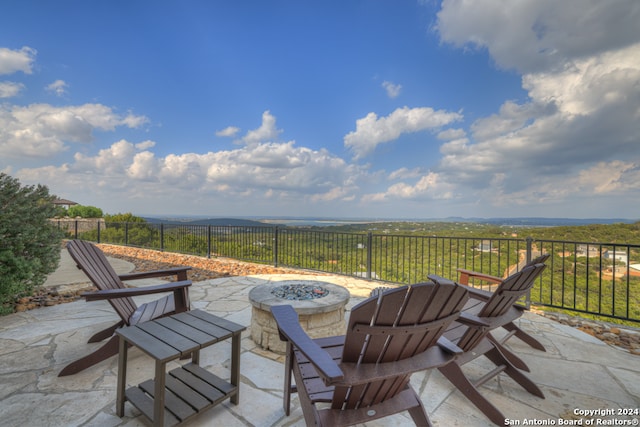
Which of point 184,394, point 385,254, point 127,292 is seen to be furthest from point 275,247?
point 184,394

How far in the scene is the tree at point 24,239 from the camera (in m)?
2.96

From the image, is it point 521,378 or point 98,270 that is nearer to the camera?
point 521,378

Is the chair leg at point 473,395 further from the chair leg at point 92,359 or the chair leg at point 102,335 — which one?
the chair leg at point 102,335

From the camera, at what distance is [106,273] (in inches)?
93.0

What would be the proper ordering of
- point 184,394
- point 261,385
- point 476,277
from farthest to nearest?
point 476,277
point 261,385
point 184,394

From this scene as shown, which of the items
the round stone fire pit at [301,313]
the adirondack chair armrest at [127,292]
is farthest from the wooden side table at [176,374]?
the round stone fire pit at [301,313]

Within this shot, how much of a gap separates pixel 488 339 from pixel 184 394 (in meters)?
2.12

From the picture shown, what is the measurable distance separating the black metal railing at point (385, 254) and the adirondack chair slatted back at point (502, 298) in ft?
7.19

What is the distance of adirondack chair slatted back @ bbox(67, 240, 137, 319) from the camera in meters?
2.04

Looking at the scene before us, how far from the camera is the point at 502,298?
1.71 m

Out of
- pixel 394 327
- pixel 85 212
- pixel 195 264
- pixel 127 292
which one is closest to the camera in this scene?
pixel 394 327

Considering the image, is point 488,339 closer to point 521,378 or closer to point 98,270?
point 521,378

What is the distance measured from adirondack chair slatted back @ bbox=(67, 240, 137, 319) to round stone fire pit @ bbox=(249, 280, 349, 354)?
1.02 meters

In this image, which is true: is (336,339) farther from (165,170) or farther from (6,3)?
(165,170)
